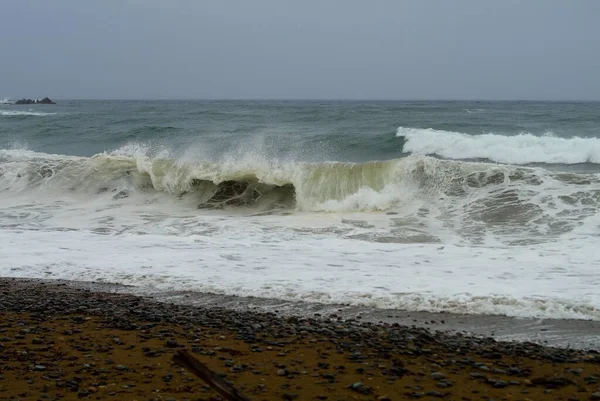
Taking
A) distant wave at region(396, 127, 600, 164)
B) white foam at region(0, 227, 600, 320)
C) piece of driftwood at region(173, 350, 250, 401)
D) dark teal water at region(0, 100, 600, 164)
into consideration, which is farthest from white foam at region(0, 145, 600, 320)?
distant wave at region(396, 127, 600, 164)

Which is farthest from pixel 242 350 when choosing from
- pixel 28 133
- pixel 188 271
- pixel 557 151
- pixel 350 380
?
pixel 28 133

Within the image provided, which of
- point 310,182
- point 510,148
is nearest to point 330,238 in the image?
point 310,182

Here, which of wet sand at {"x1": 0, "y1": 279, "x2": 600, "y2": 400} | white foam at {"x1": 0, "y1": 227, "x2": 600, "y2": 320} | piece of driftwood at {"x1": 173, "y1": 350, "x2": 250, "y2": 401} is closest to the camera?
piece of driftwood at {"x1": 173, "y1": 350, "x2": 250, "y2": 401}

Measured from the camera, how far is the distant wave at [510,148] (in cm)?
1991

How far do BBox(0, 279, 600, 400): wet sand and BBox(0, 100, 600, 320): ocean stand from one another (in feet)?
3.85

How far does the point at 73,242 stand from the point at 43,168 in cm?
913

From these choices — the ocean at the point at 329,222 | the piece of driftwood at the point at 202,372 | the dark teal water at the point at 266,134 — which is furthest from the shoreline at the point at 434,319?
the dark teal water at the point at 266,134

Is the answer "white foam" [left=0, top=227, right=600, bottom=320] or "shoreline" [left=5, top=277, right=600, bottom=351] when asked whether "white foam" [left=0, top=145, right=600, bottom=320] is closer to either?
"white foam" [left=0, top=227, right=600, bottom=320]

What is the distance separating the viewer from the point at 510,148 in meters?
21.1

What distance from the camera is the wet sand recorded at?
4238mm

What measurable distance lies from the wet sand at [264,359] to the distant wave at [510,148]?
16.0m

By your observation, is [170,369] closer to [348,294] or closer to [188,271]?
[348,294]

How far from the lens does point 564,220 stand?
1127 centimetres

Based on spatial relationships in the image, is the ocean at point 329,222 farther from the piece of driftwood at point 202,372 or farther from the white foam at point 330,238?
the piece of driftwood at point 202,372
